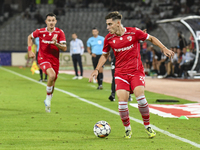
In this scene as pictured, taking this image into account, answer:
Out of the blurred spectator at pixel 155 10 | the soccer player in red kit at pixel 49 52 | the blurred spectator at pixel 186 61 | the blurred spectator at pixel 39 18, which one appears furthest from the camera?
the blurred spectator at pixel 155 10

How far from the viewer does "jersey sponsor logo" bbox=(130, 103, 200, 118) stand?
876 centimetres

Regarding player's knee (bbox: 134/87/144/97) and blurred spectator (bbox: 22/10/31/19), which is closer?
player's knee (bbox: 134/87/144/97)

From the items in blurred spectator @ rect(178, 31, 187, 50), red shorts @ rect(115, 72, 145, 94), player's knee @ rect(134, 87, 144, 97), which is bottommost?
blurred spectator @ rect(178, 31, 187, 50)

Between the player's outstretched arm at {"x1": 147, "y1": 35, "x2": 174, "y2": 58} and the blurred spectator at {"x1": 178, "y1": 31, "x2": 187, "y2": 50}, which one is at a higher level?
the player's outstretched arm at {"x1": 147, "y1": 35, "x2": 174, "y2": 58}

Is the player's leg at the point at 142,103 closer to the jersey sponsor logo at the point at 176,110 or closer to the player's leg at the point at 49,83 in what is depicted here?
the jersey sponsor logo at the point at 176,110

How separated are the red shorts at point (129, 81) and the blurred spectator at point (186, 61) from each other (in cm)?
1379

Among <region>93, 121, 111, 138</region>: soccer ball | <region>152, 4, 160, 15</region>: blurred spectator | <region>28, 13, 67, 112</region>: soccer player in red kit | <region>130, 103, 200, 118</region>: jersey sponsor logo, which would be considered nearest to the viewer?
<region>93, 121, 111, 138</region>: soccer ball

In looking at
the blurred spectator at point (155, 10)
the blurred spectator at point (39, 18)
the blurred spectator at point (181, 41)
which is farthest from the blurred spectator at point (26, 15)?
the blurred spectator at point (181, 41)

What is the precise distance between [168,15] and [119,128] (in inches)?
1256

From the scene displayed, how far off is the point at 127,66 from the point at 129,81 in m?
0.25

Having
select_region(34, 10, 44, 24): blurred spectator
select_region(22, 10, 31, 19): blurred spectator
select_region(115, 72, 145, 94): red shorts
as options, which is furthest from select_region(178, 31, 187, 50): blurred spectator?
select_region(22, 10, 31, 19): blurred spectator

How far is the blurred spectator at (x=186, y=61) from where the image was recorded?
19609mm

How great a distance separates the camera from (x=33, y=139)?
6219mm

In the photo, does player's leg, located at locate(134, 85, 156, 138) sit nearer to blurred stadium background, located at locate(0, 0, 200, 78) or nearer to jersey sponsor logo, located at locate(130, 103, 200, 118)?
jersey sponsor logo, located at locate(130, 103, 200, 118)
